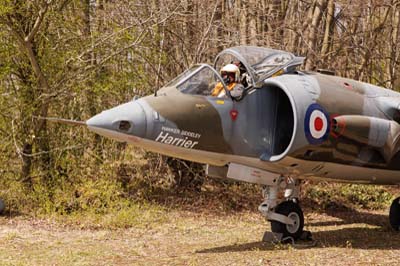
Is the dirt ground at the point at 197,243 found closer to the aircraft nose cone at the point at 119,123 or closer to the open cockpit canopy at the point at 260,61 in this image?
the aircraft nose cone at the point at 119,123

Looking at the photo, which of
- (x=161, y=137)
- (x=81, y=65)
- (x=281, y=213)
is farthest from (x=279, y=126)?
(x=81, y=65)

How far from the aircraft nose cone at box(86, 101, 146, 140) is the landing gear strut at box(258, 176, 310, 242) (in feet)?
7.02

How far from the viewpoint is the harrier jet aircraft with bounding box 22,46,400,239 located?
24.7 ft

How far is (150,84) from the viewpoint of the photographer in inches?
488

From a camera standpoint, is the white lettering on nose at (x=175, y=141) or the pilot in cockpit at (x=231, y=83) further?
the pilot in cockpit at (x=231, y=83)

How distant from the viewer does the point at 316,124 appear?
7.79 meters

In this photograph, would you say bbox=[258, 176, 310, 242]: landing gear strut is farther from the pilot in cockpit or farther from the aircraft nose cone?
the aircraft nose cone

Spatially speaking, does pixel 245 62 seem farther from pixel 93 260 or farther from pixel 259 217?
pixel 259 217

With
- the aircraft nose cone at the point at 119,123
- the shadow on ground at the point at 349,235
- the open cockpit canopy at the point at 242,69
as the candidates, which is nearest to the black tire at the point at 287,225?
the shadow on ground at the point at 349,235

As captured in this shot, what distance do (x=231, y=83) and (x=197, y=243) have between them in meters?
2.41

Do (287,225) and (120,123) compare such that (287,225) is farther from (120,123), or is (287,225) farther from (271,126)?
(120,123)

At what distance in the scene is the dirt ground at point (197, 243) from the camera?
7.03 metres

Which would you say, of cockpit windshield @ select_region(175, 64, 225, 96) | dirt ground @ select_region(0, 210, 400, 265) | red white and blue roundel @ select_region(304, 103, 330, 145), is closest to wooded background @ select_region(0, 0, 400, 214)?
dirt ground @ select_region(0, 210, 400, 265)

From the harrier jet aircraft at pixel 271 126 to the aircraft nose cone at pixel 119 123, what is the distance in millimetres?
12
